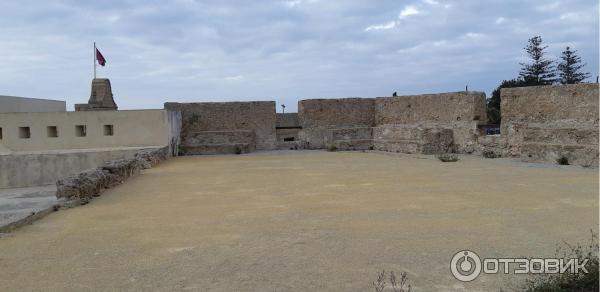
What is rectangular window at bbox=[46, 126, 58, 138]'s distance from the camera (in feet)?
57.9

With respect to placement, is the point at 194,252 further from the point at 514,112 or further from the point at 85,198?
the point at 514,112

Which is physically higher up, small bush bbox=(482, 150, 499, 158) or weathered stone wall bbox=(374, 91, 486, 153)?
weathered stone wall bbox=(374, 91, 486, 153)

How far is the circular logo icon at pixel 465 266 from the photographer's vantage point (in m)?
3.66

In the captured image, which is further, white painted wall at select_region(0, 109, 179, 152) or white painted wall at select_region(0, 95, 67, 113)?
white painted wall at select_region(0, 95, 67, 113)

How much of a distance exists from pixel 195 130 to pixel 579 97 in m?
14.7

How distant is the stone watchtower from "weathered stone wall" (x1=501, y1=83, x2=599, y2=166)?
18064 millimetres

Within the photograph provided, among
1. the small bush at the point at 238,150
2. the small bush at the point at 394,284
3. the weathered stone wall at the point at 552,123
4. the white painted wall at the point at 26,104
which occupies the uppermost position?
the white painted wall at the point at 26,104

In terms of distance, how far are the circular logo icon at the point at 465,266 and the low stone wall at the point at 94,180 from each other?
5.86 m

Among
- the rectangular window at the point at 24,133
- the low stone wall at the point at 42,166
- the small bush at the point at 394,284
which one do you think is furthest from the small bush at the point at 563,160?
the rectangular window at the point at 24,133

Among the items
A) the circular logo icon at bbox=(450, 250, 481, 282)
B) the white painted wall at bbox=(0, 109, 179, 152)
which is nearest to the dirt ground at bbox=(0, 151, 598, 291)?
the circular logo icon at bbox=(450, 250, 481, 282)

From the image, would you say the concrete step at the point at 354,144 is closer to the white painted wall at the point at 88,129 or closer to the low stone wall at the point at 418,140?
the low stone wall at the point at 418,140

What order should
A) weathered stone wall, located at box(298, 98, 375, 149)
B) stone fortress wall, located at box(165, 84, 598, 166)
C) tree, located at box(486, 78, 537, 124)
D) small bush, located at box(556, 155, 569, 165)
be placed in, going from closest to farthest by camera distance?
small bush, located at box(556, 155, 569, 165)
stone fortress wall, located at box(165, 84, 598, 166)
weathered stone wall, located at box(298, 98, 375, 149)
tree, located at box(486, 78, 537, 124)

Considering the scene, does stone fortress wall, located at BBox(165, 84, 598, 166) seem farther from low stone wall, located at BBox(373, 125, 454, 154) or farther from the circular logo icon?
the circular logo icon

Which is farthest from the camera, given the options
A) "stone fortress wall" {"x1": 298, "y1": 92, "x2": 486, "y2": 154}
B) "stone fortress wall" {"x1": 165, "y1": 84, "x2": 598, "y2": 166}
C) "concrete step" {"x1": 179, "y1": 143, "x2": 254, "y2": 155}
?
"concrete step" {"x1": 179, "y1": 143, "x2": 254, "y2": 155}
